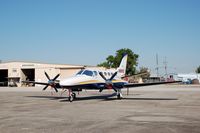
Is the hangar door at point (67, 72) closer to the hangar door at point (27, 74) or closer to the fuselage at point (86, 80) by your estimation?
the hangar door at point (27, 74)

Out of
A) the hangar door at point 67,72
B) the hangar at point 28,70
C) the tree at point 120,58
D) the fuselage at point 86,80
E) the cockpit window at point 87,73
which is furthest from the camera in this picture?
the tree at point 120,58

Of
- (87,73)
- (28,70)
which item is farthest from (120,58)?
(87,73)

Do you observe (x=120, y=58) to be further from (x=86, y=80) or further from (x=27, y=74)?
(x=86, y=80)

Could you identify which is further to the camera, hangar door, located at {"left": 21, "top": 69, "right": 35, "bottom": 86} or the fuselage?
hangar door, located at {"left": 21, "top": 69, "right": 35, "bottom": 86}

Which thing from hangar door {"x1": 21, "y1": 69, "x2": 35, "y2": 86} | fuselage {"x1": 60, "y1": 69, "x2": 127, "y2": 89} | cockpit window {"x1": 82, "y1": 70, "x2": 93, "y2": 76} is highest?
hangar door {"x1": 21, "y1": 69, "x2": 35, "y2": 86}

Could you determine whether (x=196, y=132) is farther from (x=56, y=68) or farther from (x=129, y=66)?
(x=129, y=66)

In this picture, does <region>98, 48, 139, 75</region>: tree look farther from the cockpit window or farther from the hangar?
the cockpit window

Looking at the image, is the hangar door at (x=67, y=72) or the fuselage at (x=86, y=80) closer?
the fuselage at (x=86, y=80)

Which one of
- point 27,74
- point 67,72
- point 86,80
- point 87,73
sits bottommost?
point 86,80

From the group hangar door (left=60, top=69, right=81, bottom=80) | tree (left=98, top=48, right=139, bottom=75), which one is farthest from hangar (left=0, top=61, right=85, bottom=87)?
tree (left=98, top=48, right=139, bottom=75)

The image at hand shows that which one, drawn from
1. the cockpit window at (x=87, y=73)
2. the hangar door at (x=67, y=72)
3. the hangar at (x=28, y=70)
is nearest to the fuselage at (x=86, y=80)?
the cockpit window at (x=87, y=73)

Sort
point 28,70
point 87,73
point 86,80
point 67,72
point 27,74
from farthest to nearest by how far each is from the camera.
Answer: point 28,70 → point 27,74 → point 67,72 → point 87,73 → point 86,80

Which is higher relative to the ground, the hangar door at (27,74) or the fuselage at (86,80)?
the hangar door at (27,74)

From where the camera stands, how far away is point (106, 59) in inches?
5015
